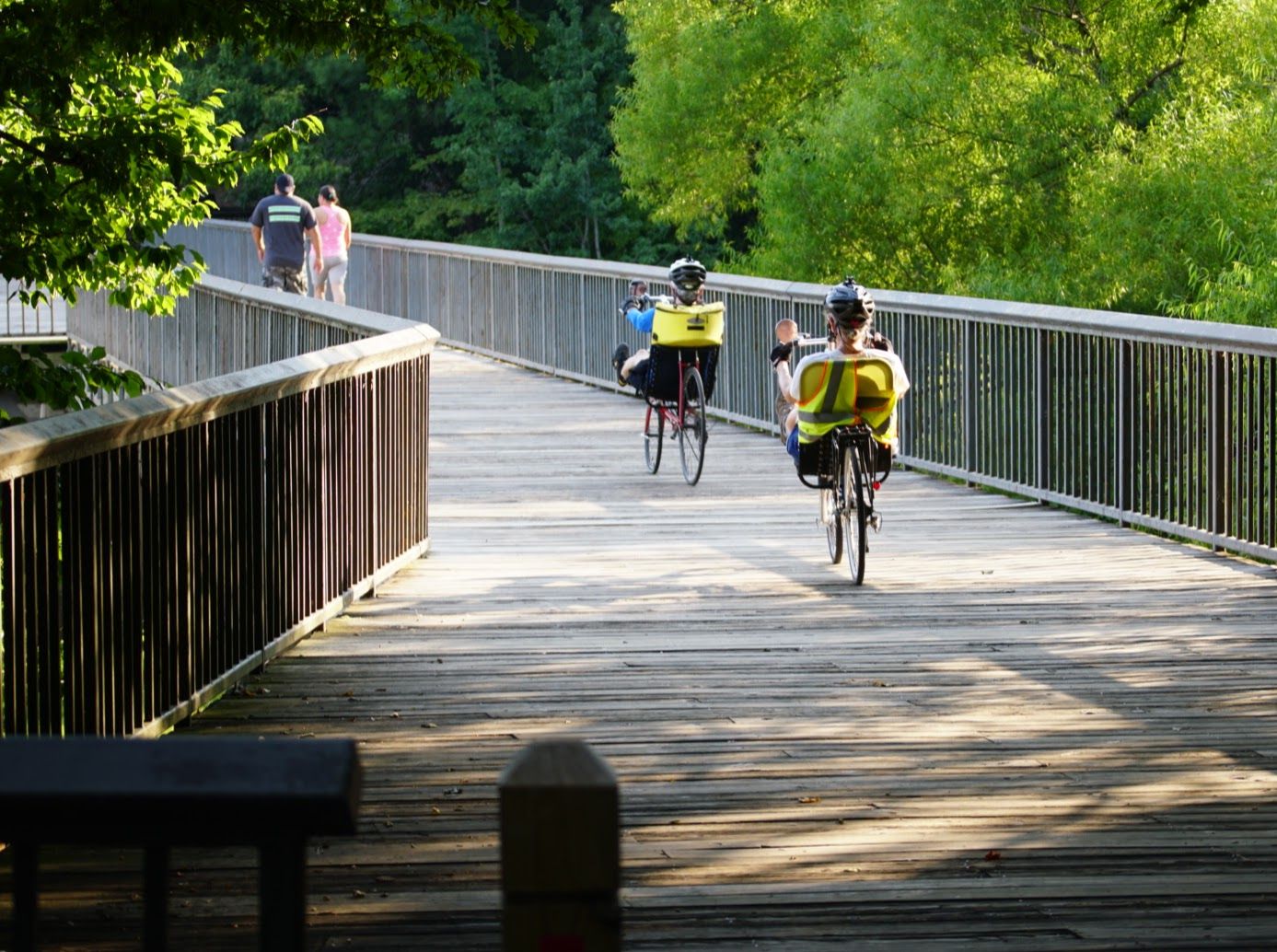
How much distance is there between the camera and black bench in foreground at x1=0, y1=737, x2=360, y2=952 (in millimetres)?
2092

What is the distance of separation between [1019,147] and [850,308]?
97.1 ft

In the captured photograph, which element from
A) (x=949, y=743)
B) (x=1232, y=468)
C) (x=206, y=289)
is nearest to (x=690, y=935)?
(x=949, y=743)

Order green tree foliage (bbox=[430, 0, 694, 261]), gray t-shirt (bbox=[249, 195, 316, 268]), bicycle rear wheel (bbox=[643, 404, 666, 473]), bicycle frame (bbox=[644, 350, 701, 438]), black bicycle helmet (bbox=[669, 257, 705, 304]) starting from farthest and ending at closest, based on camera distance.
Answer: green tree foliage (bbox=[430, 0, 694, 261])
gray t-shirt (bbox=[249, 195, 316, 268])
bicycle rear wheel (bbox=[643, 404, 666, 473])
bicycle frame (bbox=[644, 350, 701, 438])
black bicycle helmet (bbox=[669, 257, 705, 304])

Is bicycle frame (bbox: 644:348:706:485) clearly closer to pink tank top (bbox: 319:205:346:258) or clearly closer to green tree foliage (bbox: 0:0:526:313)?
green tree foliage (bbox: 0:0:526:313)

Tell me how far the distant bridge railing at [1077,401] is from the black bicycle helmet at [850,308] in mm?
1932

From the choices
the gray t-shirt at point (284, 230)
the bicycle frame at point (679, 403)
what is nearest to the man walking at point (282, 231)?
the gray t-shirt at point (284, 230)

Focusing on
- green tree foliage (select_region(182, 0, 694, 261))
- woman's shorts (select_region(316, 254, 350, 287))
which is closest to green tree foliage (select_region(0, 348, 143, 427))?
woman's shorts (select_region(316, 254, 350, 287))

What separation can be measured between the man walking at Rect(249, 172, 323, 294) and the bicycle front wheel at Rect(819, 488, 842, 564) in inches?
529

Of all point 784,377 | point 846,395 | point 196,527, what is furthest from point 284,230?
point 196,527

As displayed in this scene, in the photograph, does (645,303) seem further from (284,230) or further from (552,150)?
(552,150)

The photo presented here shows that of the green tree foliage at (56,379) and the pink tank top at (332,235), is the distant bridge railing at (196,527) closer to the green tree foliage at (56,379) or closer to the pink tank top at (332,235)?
the green tree foliage at (56,379)

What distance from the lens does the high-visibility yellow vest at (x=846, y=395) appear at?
10.3 metres

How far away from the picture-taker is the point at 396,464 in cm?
1078

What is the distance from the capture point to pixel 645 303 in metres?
15.4
